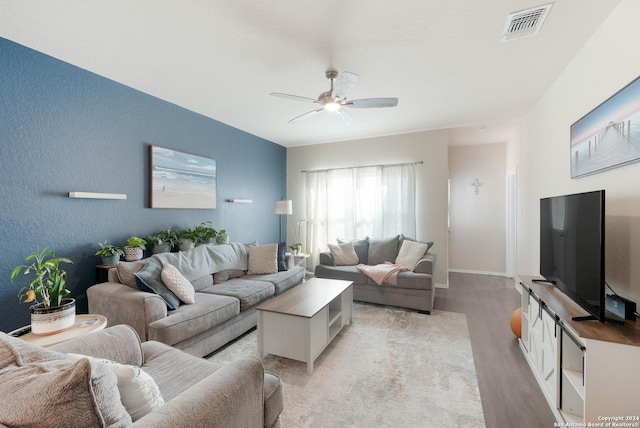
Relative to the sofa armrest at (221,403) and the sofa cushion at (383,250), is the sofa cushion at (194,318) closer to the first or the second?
the sofa armrest at (221,403)

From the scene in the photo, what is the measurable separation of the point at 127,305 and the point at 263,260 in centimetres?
178

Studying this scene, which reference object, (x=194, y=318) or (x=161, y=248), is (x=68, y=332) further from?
(x=161, y=248)

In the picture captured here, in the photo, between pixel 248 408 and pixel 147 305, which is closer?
pixel 248 408

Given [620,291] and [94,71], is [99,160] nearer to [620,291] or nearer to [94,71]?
[94,71]

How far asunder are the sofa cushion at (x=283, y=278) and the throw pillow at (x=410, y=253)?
1.48 m

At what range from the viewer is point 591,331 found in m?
1.44

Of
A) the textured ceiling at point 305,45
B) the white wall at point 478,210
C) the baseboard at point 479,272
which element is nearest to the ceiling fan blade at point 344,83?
the textured ceiling at point 305,45

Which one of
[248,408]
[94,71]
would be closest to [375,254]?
[248,408]

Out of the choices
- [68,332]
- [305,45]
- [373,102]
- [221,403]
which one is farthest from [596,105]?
[68,332]

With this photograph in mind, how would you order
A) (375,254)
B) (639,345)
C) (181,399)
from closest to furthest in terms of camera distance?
(181,399), (639,345), (375,254)

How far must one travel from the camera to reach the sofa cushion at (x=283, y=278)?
3425 mm

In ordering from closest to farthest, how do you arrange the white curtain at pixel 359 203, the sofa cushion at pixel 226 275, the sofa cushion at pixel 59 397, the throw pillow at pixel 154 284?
the sofa cushion at pixel 59 397 < the throw pillow at pixel 154 284 < the sofa cushion at pixel 226 275 < the white curtain at pixel 359 203

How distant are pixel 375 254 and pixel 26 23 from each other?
14.2 ft

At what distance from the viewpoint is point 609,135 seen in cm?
192
